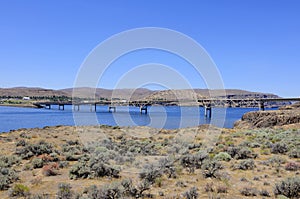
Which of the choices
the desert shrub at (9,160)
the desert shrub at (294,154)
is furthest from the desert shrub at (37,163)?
the desert shrub at (294,154)

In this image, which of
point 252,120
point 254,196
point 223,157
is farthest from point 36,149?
point 252,120

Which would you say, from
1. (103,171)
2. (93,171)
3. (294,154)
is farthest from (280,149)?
(93,171)

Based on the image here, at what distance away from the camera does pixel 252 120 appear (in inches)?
2051

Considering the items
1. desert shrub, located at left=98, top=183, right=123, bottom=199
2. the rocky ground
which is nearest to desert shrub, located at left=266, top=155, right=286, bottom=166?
the rocky ground

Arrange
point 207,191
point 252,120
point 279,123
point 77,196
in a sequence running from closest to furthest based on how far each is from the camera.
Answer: point 77,196
point 207,191
point 279,123
point 252,120

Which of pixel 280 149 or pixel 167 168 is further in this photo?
pixel 280 149

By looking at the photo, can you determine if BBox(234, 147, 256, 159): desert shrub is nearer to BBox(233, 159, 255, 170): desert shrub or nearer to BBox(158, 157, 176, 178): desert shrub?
BBox(233, 159, 255, 170): desert shrub

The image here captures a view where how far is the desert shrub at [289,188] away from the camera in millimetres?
7656

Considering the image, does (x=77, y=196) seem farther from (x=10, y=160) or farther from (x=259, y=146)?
(x=259, y=146)

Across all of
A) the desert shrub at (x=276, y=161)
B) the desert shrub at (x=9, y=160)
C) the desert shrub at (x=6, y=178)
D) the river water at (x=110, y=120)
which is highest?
the desert shrub at (x=276, y=161)

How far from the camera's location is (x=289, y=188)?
306 inches

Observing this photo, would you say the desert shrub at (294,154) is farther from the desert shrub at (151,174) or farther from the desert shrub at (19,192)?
the desert shrub at (19,192)

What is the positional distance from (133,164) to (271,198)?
615 cm

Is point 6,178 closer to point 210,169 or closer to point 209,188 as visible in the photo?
point 209,188
